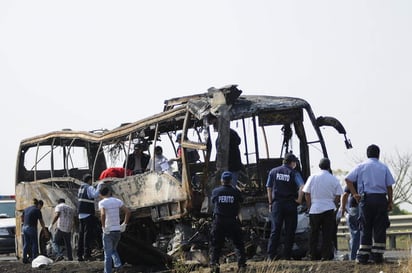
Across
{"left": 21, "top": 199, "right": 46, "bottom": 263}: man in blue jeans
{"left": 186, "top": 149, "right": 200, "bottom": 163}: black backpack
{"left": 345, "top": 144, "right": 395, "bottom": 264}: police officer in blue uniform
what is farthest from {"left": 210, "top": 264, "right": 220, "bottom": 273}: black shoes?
{"left": 21, "top": 199, "right": 46, "bottom": 263}: man in blue jeans

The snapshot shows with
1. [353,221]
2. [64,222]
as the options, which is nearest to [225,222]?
[353,221]

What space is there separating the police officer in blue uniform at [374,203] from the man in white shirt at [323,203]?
88cm

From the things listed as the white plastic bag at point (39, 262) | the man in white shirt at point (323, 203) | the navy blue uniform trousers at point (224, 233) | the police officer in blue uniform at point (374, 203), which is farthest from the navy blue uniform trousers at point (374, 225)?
the white plastic bag at point (39, 262)

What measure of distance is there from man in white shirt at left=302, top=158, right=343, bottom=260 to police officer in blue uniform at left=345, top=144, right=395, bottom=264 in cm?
88

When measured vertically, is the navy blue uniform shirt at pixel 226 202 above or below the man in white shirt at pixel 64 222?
above

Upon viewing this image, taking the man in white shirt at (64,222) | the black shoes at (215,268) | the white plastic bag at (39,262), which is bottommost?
the white plastic bag at (39,262)

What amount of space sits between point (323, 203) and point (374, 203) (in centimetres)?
114

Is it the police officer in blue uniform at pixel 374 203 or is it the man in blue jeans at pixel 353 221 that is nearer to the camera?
the police officer in blue uniform at pixel 374 203

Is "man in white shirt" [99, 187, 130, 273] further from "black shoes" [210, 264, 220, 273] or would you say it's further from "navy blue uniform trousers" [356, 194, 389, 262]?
"navy blue uniform trousers" [356, 194, 389, 262]

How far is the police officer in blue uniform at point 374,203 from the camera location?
13805 millimetres

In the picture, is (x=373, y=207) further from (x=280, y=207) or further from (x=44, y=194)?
(x=44, y=194)

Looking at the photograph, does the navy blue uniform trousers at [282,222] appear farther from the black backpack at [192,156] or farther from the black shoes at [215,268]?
the black backpack at [192,156]

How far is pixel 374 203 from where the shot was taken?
45.5 feet

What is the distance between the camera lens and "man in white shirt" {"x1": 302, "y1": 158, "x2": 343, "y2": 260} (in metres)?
14.8
